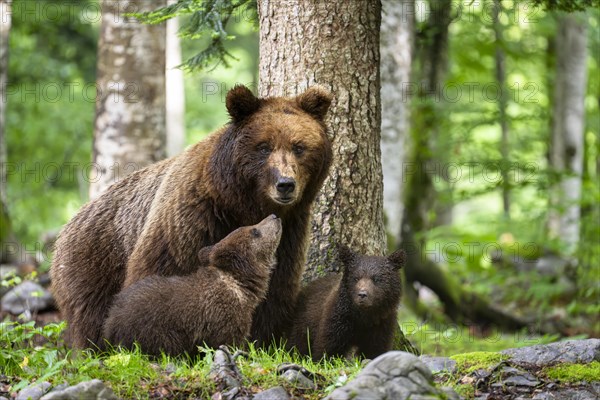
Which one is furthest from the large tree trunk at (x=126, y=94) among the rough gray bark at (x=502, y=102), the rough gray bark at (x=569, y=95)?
the rough gray bark at (x=569, y=95)

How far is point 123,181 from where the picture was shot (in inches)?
324

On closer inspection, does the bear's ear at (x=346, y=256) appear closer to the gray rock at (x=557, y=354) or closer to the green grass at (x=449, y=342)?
the gray rock at (x=557, y=354)

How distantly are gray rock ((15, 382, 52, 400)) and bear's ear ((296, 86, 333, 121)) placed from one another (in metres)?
3.13

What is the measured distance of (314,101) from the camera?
6.94m

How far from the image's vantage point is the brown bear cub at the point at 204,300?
6180 millimetres

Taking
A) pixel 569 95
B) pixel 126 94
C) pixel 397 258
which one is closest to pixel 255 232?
pixel 397 258

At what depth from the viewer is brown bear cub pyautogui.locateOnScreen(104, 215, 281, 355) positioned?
6180mm

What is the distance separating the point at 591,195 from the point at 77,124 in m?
12.4

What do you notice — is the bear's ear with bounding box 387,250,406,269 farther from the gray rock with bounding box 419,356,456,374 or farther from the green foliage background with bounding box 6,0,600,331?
the green foliage background with bounding box 6,0,600,331

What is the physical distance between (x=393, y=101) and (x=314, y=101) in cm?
581

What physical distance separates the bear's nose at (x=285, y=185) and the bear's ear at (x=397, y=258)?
135cm

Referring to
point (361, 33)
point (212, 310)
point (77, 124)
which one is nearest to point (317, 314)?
point (212, 310)

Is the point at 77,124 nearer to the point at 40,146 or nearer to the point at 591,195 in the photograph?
the point at 40,146

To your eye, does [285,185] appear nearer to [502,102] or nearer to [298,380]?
[298,380]
